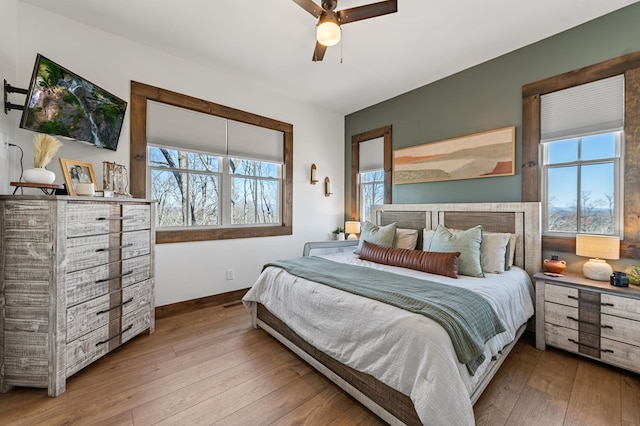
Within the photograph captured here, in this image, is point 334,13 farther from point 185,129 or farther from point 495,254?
point 495,254

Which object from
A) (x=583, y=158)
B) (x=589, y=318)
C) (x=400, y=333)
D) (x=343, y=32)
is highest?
(x=343, y=32)

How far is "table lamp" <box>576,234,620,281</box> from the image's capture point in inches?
86.9

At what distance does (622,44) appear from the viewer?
2.37 meters

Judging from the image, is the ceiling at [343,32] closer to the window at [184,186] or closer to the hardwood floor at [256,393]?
the window at [184,186]

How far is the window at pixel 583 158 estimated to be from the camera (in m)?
2.45

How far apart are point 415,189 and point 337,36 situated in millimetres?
2535

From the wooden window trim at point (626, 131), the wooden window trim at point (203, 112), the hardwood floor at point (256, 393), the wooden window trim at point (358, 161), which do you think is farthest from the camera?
the wooden window trim at point (358, 161)

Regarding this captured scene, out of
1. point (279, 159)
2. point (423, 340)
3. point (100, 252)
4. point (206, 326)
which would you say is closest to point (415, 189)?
point (279, 159)

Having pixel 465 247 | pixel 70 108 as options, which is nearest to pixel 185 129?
pixel 70 108

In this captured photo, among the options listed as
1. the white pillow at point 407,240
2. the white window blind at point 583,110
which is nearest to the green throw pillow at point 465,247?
the white pillow at point 407,240

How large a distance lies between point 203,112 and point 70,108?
1347 mm

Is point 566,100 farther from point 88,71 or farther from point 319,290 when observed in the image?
point 88,71

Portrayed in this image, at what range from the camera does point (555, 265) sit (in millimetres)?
2482

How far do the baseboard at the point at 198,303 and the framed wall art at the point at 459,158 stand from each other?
294cm
